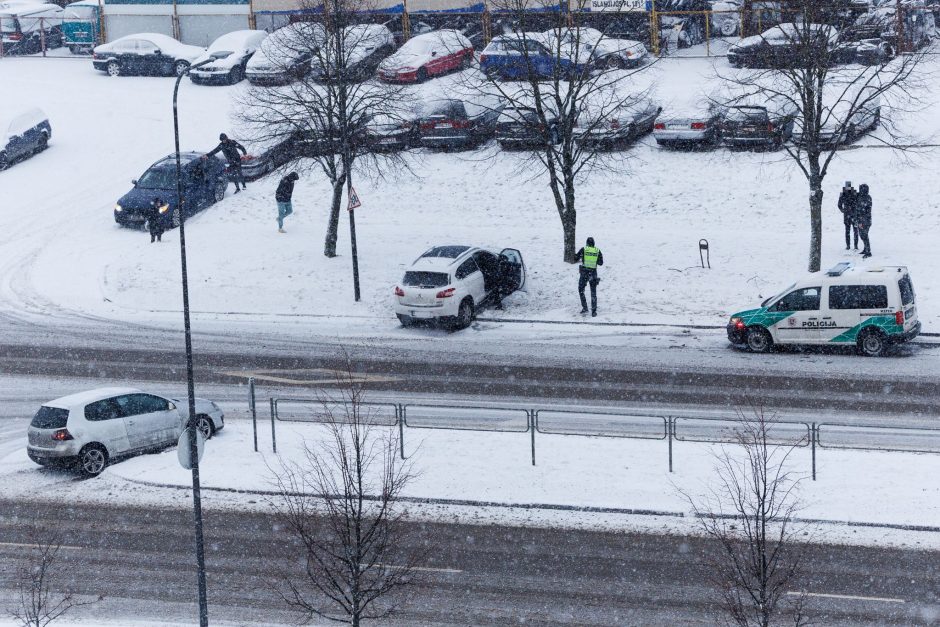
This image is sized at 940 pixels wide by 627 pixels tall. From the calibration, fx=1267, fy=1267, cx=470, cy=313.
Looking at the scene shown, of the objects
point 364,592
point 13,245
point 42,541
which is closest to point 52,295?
point 13,245

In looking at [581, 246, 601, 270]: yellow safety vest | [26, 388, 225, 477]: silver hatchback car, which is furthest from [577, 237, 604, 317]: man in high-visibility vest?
[26, 388, 225, 477]: silver hatchback car

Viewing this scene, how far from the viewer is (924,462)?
18.9 meters

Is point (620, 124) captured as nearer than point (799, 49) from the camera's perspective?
No

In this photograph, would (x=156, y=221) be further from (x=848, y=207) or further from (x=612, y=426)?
(x=848, y=207)

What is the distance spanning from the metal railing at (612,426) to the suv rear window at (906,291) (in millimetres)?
4564

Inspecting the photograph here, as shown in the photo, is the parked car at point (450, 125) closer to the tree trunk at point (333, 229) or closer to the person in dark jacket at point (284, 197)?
the person in dark jacket at point (284, 197)

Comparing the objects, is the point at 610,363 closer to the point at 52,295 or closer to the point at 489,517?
the point at 489,517

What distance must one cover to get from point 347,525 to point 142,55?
3812 cm

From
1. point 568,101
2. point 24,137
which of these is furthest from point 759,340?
point 24,137

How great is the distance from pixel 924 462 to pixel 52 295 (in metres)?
20.8

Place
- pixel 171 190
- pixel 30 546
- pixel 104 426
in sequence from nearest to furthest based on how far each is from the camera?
1. pixel 30 546
2. pixel 104 426
3. pixel 171 190

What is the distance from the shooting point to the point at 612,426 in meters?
21.2

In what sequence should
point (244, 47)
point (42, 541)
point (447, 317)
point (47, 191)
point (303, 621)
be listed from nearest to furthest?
point (303, 621)
point (42, 541)
point (447, 317)
point (47, 191)
point (244, 47)

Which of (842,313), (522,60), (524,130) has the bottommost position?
(842,313)
